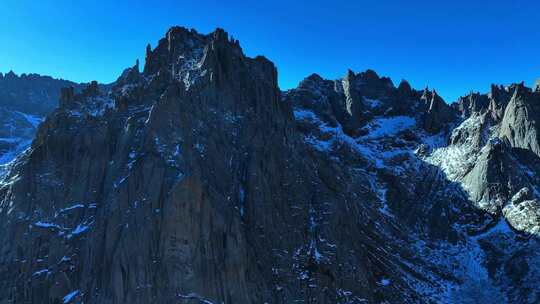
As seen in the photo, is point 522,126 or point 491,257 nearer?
point 491,257

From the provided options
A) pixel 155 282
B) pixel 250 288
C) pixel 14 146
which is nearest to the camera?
pixel 155 282

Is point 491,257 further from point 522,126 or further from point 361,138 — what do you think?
point 361,138

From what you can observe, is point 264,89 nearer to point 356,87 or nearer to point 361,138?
point 361,138

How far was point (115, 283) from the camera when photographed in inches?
2611

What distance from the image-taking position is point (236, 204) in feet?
260

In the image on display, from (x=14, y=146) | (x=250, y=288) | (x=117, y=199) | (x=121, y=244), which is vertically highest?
(x=14, y=146)

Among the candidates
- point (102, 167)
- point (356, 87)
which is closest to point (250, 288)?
point (102, 167)

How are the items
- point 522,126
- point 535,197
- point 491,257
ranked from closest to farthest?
point 491,257
point 535,197
point 522,126

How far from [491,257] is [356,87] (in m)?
68.6

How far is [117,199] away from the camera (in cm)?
7300

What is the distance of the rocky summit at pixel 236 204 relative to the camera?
69312 mm

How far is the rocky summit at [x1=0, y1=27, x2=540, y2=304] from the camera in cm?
6931

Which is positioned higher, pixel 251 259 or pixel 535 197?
pixel 535 197

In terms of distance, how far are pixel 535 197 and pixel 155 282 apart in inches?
2643
